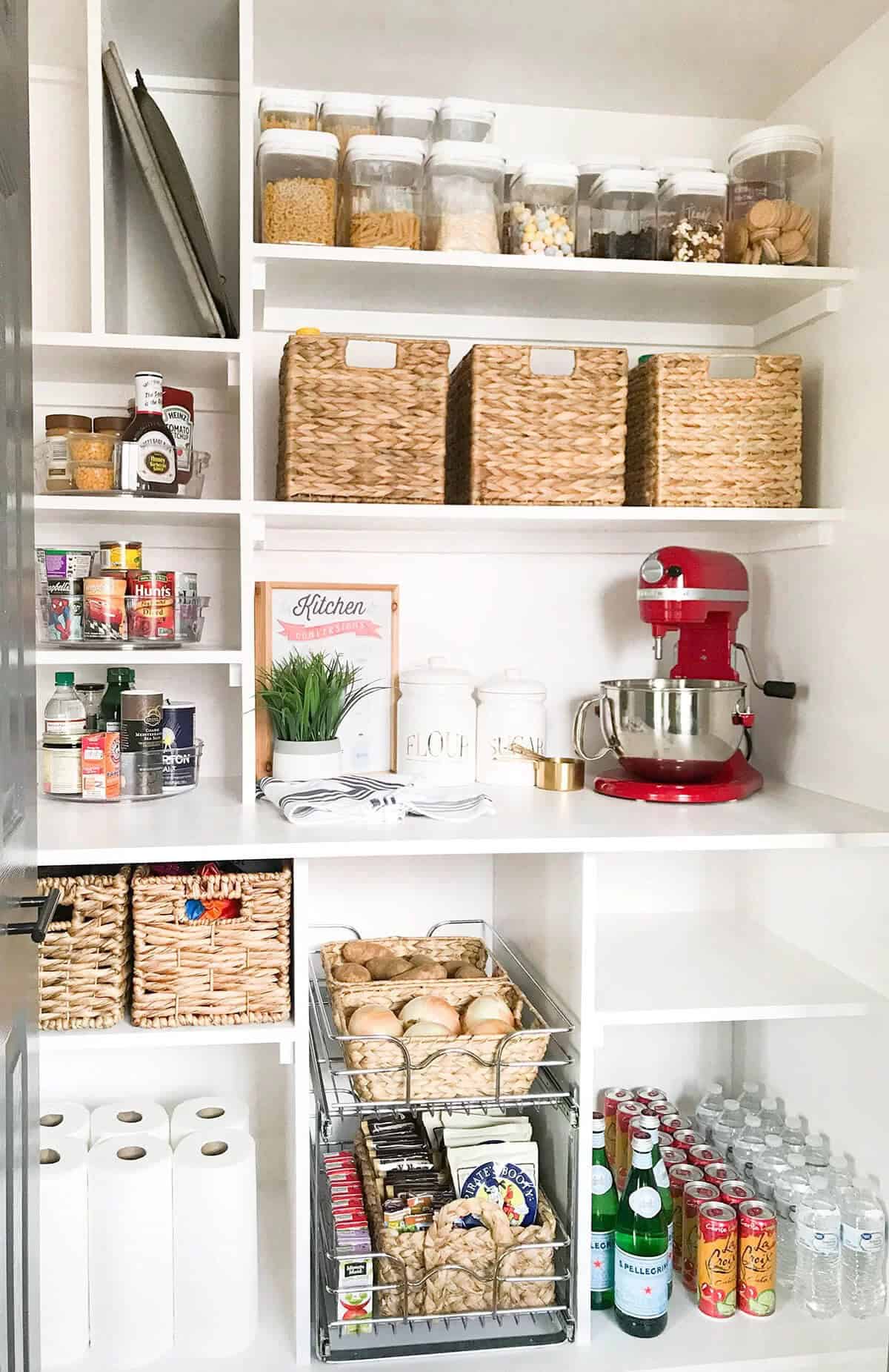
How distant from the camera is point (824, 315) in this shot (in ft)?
6.88

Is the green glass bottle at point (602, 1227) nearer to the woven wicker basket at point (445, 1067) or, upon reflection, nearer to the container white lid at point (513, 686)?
the woven wicker basket at point (445, 1067)

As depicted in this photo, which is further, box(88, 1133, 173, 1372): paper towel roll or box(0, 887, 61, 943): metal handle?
box(88, 1133, 173, 1372): paper towel roll

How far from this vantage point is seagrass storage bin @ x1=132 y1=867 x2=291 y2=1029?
175cm

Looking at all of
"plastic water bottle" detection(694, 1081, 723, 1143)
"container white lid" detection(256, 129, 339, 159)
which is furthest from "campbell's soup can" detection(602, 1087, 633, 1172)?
"container white lid" detection(256, 129, 339, 159)

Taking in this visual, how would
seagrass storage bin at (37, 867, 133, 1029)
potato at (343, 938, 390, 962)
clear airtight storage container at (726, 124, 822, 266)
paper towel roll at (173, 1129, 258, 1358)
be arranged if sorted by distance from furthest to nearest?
potato at (343, 938, 390, 962) → clear airtight storage container at (726, 124, 822, 266) → paper towel roll at (173, 1129, 258, 1358) → seagrass storage bin at (37, 867, 133, 1029)

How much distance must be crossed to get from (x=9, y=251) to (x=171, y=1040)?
114 cm

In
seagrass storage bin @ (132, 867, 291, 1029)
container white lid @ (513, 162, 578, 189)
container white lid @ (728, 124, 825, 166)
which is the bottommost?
seagrass storage bin @ (132, 867, 291, 1029)

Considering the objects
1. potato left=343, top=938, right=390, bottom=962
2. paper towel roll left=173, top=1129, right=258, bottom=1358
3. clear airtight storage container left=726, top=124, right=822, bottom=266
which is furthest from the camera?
potato left=343, top=938, right=390, bottom=962

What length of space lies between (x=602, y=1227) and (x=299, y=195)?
176cm

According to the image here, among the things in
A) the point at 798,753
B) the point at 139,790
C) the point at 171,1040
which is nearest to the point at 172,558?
the point at 139,790

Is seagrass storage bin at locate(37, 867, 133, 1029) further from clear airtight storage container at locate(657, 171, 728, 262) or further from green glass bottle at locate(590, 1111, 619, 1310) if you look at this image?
clear airtight storage container at locate(657, 171, 728, 262)

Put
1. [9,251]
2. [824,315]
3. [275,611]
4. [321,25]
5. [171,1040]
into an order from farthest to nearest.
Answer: [275,611] → [824,315] → [321,25] → [171,1040] → [9,251]

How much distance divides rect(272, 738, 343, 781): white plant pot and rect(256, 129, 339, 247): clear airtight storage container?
833 millimetres

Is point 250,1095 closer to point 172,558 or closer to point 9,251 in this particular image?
point 172,558
